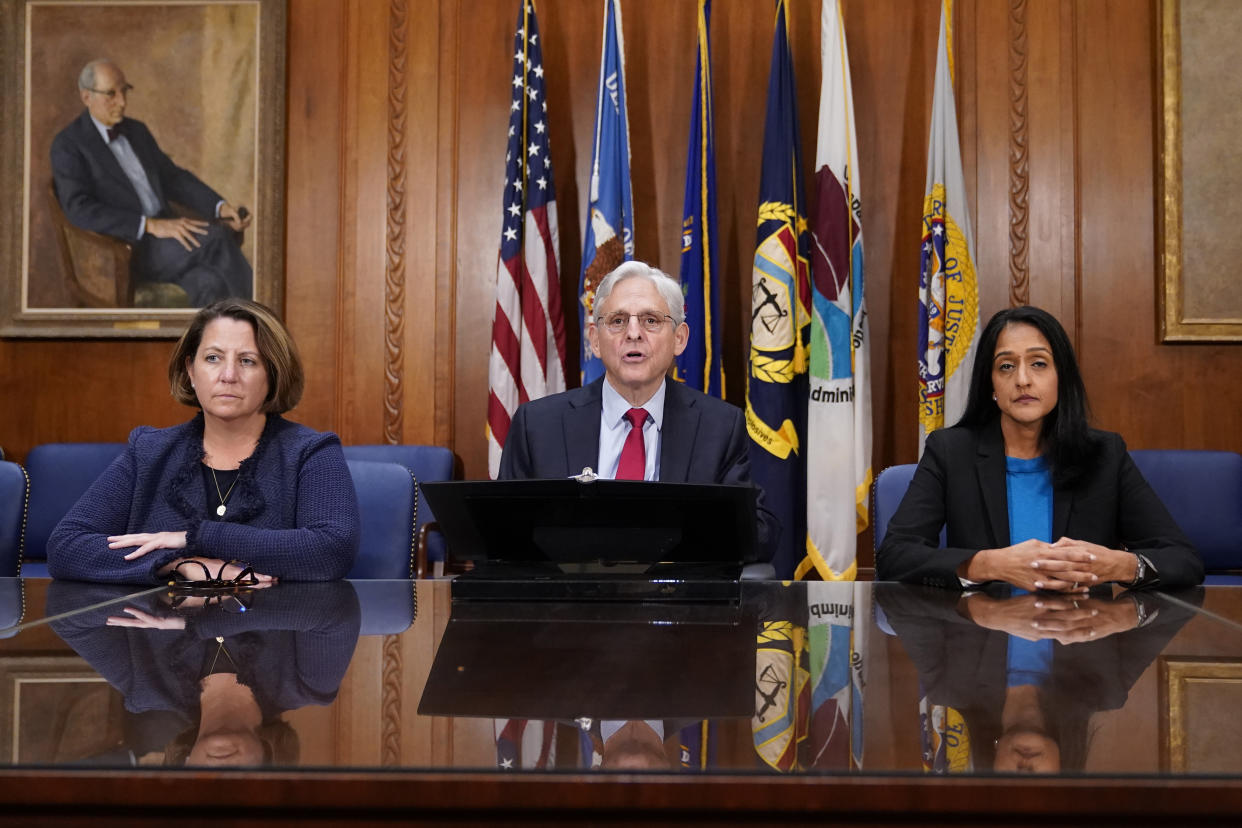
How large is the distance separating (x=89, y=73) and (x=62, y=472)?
2.01 m

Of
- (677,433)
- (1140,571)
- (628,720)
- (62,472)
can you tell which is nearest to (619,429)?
(677,433)

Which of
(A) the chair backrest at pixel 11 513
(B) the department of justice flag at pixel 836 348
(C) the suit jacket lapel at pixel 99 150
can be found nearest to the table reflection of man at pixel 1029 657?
(A) the chair backrest at pixel 11 513

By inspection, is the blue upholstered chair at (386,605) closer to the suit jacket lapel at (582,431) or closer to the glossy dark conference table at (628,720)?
the glossy dark conference table at (628,720)

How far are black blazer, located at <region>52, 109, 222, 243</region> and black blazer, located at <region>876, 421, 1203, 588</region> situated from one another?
13.5 ft

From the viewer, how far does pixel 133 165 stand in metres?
5.54

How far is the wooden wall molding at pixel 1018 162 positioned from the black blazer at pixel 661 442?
109 inches

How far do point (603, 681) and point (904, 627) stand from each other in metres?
0.67

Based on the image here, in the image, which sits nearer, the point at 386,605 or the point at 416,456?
the point at 386,605

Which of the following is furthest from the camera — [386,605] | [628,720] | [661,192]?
[661,192]

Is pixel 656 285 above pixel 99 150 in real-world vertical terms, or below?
below

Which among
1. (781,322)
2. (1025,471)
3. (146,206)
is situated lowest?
(1025,471)

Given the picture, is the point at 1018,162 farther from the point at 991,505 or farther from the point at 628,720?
the point at 628,720

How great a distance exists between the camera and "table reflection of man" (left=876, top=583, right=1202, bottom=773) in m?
1.01

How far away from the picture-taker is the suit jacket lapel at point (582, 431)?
3.08 metres
